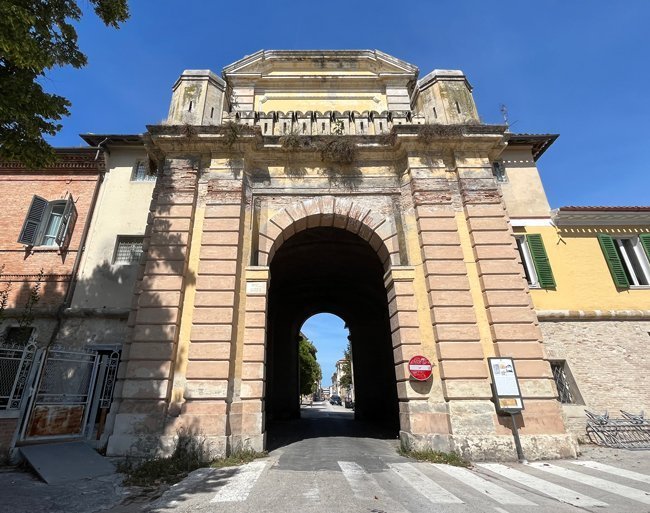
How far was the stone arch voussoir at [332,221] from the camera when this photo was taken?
10320 mm

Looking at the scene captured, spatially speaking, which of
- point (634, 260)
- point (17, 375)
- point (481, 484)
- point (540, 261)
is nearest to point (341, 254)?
point (540, 261)

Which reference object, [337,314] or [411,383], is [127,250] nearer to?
[411,383]

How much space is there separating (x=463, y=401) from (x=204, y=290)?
7089mm

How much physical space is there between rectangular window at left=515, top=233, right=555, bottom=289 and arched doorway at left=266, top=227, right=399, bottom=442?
5923mm

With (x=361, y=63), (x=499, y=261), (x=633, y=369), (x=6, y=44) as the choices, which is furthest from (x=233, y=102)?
(x=633, y=369)

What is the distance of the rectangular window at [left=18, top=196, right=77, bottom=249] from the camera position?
1339 centimetres

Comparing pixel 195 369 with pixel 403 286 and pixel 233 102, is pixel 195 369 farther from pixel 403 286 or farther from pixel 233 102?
pixel 233 102

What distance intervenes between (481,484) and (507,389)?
2.77 m

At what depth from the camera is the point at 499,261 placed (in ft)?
31.5

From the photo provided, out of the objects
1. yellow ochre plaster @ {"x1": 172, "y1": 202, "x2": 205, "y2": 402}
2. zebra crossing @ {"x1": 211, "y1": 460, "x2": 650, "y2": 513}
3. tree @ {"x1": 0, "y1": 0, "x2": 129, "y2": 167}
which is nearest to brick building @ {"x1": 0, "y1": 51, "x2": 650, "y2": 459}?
yellow ochre plaster @ {"x1": 172, "y1": 202, "x2": 205, "y2": 402}

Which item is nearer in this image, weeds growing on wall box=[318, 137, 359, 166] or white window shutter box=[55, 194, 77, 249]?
weeds growing on wall box=[318, 137, 359, 166]

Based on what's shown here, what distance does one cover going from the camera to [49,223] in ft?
46.0

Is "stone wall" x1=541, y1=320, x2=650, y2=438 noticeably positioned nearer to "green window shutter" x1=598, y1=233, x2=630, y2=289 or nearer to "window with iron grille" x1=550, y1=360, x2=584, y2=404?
"window with iron grille" x1=550, y1=360, x2=584, y2=404

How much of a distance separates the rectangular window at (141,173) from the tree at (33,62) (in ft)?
19.4
